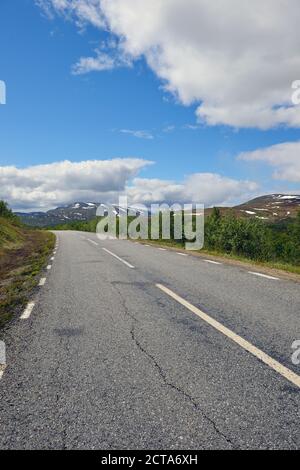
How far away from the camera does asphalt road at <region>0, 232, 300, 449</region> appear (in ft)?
9.82

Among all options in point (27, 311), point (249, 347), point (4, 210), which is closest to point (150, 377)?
point (249, 347)

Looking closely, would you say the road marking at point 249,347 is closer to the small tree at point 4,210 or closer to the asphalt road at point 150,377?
the asphalt road at point 150,377

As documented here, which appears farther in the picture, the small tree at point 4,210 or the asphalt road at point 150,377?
the small tree at point 4,210

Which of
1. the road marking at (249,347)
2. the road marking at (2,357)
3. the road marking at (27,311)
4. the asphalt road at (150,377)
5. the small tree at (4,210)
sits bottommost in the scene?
the road marking at (27,311)

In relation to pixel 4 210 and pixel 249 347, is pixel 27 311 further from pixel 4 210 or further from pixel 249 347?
pixel 4 210

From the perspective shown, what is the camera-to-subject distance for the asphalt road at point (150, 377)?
2992mm

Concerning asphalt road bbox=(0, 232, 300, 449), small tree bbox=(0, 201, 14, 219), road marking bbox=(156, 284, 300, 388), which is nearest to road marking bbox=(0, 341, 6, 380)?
asphalt road bbox=(0, 232, 300, 449)

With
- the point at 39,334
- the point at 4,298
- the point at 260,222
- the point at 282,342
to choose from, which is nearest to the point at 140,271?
the point at 4,298

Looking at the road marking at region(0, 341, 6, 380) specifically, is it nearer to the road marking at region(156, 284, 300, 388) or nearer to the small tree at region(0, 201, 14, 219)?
the road marking at region(156, 284, 300, 388)

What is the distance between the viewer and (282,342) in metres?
4.98

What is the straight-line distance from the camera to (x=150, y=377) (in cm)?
403

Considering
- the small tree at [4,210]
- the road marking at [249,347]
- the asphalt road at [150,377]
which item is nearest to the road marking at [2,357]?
the asphalt road at [150,377]

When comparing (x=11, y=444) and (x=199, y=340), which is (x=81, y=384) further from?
(x=199, y=340)

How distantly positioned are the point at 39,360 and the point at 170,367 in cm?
172
